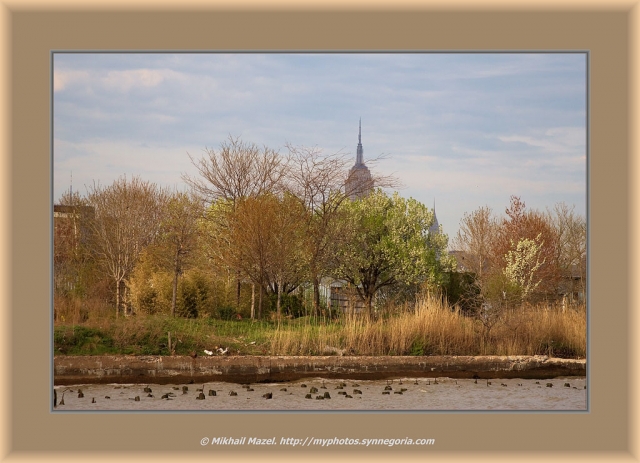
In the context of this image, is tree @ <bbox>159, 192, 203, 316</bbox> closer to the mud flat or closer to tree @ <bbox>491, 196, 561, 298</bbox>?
the mud flat

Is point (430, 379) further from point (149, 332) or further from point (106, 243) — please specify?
point (106, 243)

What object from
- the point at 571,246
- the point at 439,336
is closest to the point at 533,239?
the point at 571,246

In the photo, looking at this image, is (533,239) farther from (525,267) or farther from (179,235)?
(179,235)

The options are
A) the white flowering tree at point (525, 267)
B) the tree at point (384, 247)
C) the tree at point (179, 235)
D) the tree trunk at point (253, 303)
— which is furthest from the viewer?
the white flowering tree at point (525, 267)

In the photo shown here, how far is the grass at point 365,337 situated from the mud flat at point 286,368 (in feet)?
1.59

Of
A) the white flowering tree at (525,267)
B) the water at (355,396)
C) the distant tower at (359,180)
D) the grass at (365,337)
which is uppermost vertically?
the distant tower at (359,180)

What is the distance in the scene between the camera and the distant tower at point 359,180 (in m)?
23.6

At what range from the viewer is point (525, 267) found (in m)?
25.0

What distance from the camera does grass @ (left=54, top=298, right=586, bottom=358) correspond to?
1630 centimetres

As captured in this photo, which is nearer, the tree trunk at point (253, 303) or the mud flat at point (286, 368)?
the mud flat at point (286, 368)

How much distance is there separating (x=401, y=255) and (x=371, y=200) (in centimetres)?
231

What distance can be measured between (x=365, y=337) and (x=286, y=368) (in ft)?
6.64

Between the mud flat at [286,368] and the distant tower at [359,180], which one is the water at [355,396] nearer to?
the mud flat at [286,368]

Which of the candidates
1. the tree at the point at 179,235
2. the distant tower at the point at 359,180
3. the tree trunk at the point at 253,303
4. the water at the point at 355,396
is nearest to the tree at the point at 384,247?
the distant tower at the point at 359,180
